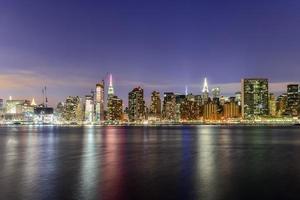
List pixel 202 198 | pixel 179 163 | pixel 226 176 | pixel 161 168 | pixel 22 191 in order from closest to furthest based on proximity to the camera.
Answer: pixel 202 198
pixel 22 191
pixel 226 176
pixel 161 168
pixel 179 163

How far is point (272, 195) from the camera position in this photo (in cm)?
3044

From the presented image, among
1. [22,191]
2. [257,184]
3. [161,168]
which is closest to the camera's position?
[22,191]

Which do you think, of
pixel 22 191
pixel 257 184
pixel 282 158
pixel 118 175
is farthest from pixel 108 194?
pixel 282 158

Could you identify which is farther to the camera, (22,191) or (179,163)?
(179,163)

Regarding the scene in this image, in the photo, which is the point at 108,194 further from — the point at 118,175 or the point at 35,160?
the point at 35,160

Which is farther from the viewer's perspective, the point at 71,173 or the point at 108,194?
the point at 71,173

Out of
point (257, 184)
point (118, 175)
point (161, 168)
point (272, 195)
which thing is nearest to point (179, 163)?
point (161, 168)

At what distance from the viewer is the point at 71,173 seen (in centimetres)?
4144

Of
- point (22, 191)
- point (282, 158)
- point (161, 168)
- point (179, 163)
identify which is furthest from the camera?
point (282, 158)

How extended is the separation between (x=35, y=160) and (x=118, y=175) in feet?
59.7

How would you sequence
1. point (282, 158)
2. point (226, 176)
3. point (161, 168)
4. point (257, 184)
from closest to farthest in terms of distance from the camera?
point (257, 184)
point (226, 176)
point (161, 168)
point (282, 158)

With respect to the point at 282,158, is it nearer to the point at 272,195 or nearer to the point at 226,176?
the point at 226,176

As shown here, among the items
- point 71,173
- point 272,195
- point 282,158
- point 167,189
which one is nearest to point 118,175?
point 71,173

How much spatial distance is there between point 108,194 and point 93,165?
61.3ft
